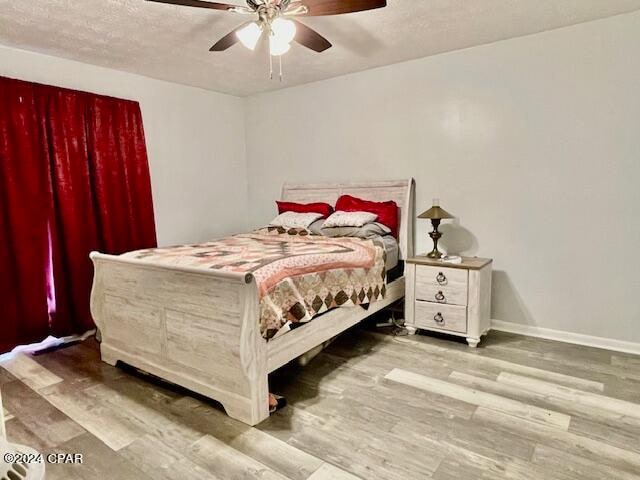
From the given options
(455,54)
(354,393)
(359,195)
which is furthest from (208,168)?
(354,393)

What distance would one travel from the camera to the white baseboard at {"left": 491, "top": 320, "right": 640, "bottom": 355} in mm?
2841

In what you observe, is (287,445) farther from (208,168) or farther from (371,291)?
(208,168)

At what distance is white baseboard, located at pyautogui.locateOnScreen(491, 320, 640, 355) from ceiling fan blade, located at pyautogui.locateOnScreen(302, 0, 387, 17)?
2.62m

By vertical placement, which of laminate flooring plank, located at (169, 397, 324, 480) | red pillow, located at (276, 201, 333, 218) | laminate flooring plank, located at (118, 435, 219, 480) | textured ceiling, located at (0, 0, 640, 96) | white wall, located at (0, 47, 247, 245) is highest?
textured ceiling, located at (0, 0, 640, 96)

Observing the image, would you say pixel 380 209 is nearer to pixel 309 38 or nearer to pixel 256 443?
pixel 309 38

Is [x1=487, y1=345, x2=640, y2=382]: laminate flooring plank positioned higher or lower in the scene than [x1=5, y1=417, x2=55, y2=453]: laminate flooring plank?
lower

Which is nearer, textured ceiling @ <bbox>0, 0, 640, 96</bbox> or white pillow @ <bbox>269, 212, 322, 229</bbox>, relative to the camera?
textured ceiling @ <bbox>0, 0, 640, 96</bbox>

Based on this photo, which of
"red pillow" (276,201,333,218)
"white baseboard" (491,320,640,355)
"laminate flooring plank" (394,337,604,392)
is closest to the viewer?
"laminate flooring plank" (394,337,604,392)

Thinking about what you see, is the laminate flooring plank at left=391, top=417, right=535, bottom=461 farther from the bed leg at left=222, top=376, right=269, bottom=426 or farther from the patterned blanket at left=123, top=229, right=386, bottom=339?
the patterned blanket at left=123, top=229, right=386, bottom=339

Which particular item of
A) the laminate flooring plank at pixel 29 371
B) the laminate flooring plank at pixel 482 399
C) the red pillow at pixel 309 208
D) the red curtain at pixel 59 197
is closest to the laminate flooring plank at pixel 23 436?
the laminate flooring plank at pixel 29 371

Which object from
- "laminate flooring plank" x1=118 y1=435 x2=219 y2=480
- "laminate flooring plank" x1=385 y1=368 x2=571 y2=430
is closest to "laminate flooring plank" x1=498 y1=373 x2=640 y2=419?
"laminate flooring plank" x1=385 y1=368 x2=571 y2=430

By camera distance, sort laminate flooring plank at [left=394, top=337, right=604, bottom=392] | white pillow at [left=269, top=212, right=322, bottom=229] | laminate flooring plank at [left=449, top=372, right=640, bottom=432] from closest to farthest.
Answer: laminate flooring plank at [left=449, top=372, right=640, bottom=432], laminate flooring plank at [left=394, top=337, right=604, bottom=392], white pillow at [left=269, top=212, right=322, bottom=229]

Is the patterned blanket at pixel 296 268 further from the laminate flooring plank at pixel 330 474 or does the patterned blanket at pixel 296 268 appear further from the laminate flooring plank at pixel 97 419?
the laminate flooring plank at pixel 97 419

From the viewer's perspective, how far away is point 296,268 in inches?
92.5
